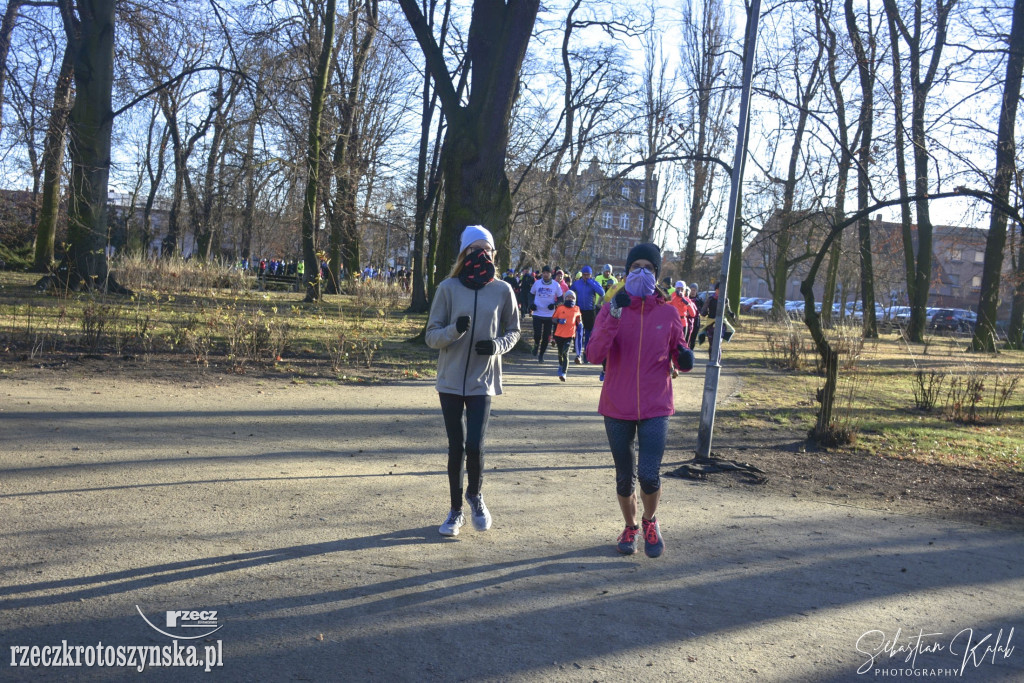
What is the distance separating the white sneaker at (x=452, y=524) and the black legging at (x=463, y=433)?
0.04 m

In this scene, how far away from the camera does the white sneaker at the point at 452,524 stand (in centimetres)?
532

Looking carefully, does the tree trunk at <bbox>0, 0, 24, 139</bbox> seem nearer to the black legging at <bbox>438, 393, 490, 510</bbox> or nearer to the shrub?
the black legging at <bbox>438, 393, 490, 510</bbox>

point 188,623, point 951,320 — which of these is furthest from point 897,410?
point 951,320

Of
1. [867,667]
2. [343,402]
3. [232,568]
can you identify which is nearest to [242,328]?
[343,402]

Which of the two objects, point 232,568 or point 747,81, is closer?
point 232,568

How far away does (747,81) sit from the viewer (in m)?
8.41

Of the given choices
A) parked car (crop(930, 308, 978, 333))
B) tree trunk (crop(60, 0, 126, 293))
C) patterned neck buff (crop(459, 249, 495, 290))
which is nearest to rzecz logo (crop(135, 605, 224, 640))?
patterned neck buff (crop(459, 249, 495, 290))

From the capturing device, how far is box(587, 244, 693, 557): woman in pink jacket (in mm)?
5000

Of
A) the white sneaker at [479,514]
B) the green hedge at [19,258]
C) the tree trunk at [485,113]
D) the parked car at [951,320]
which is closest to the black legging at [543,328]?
the tree trunk at [485,113]

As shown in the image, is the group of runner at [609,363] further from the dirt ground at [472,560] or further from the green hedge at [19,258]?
the green hedge at [19,258]

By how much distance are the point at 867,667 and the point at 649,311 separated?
7.50 feet

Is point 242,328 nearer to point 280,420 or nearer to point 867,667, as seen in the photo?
point 280,420

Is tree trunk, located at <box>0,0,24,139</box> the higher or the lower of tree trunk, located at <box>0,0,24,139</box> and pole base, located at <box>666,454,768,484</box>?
the higher

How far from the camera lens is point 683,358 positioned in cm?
504
